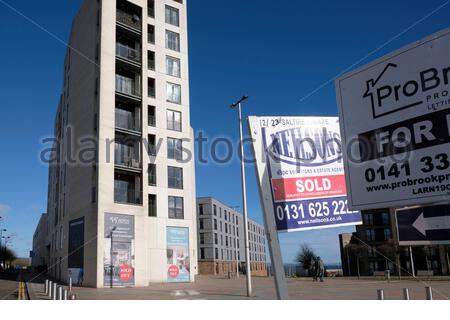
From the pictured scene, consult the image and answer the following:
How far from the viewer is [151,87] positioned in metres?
42.0

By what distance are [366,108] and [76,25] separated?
4657cm

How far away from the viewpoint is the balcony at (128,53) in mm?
38062

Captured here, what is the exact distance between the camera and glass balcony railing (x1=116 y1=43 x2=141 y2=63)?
38.1 meters

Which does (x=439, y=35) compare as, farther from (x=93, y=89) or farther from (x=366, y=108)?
(x=93, y=89)

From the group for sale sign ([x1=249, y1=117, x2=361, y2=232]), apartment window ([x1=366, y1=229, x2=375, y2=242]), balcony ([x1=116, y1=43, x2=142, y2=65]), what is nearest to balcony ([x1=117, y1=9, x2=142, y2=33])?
balcony ([x1=116, y1=43, x2=142, y2=65])

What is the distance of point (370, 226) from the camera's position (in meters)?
83.5

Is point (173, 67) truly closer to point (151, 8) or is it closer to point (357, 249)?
point (151, 8)

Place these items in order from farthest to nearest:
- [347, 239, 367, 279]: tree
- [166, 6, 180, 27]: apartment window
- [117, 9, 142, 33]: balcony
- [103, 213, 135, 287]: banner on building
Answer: [347, 239, 367, 279]: tree → [166, 6, 180, 27]: apartment window → [117, 9, 142, 33]: balcony → [103, 213, 135, 287]: banner on building

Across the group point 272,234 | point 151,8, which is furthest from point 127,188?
point 272,234

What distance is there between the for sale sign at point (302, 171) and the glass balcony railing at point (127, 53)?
34.8 metres

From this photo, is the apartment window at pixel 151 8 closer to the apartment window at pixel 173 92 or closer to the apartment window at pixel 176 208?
the apartment window at pixel 173 92

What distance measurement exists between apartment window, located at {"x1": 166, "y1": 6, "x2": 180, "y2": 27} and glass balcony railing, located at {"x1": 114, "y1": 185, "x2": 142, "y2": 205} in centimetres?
1910

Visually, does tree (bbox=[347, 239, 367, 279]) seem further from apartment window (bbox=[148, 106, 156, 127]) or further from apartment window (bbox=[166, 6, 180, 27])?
apartment window (bbox=[166, 6, 180, 27])
